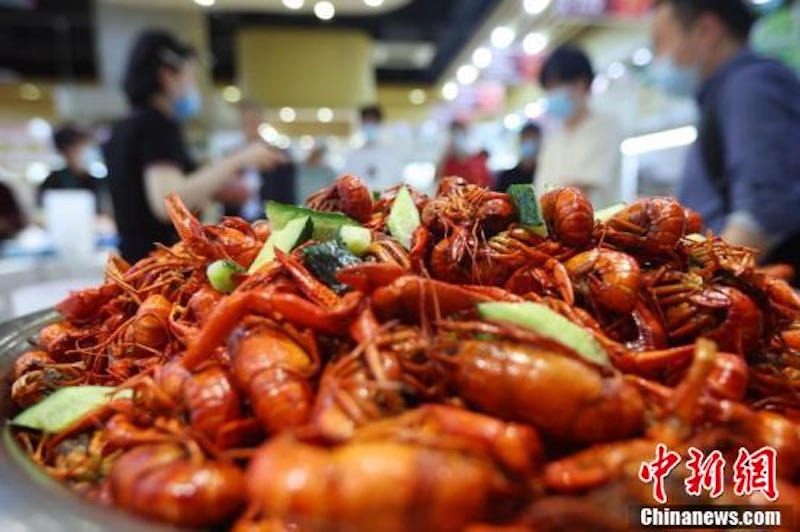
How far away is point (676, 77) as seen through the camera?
3.85 meters

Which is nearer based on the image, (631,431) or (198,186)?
(631,431)

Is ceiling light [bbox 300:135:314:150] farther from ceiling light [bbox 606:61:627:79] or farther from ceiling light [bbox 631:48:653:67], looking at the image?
ceiling light [bbox 631:48:653:67]

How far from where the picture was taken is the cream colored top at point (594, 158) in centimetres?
468

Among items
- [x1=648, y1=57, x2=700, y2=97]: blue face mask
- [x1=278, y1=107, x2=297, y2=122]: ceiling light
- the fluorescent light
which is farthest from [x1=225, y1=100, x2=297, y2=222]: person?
[x1=278, y1=107, x2=297, y2=122]: ceiling light

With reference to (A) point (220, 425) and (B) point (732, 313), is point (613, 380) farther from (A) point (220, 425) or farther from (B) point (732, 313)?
(A) point (220, 425)

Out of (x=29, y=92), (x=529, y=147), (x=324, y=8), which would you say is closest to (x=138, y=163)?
(x=529, y=147)

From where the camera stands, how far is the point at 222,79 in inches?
829

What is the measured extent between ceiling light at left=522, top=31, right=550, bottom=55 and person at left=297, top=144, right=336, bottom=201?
3743 mm

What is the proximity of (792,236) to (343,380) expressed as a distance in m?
3.12

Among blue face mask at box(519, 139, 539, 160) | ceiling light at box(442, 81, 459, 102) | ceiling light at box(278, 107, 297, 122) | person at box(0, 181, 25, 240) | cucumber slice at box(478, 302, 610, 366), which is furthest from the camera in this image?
ceiling light at box(278, 107, 297, 122)

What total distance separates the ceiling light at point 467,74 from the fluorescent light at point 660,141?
5.12m

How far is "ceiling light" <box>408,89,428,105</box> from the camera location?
22.8 meters

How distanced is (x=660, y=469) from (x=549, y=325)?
0.34 metres

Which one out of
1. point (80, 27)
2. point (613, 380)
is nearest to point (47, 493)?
point (613, 380)
